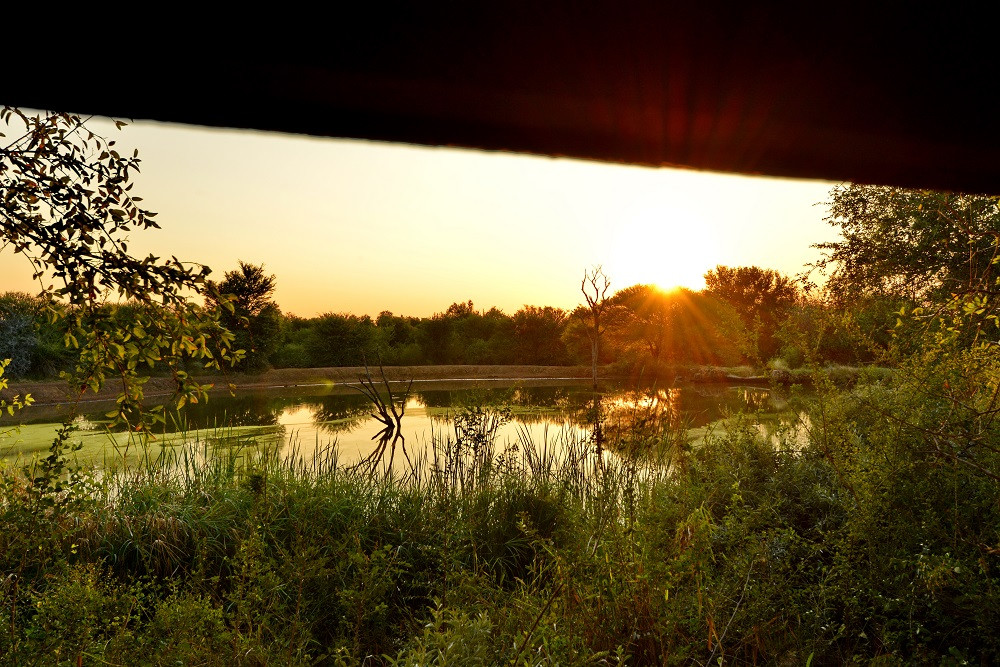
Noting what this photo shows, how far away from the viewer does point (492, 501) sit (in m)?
4.19

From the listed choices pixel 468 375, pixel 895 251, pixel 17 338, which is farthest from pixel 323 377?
pixel 895 251

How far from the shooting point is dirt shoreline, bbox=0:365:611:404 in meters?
12.3

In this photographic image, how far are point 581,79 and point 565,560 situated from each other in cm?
170

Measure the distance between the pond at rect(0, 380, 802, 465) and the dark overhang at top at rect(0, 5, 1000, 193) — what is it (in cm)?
306

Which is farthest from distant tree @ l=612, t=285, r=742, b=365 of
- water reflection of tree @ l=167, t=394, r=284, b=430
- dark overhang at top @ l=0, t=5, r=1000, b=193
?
dark overhang at top @ l=0, t=5, r=1000, b=193

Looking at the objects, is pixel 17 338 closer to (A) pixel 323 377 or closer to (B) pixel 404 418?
Answer: (A) pixel 323 377

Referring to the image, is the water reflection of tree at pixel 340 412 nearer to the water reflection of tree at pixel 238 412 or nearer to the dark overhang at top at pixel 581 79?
the water reflection of tree at pixel 238 412

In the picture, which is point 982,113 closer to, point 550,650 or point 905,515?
point 550,650

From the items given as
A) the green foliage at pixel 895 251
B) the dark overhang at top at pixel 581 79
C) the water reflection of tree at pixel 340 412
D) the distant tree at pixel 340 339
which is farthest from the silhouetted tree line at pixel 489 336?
the dark overhang at top at pixel 581 79

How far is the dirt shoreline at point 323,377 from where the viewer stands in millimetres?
12336

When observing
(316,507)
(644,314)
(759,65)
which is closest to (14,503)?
(316,507)

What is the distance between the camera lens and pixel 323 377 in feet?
56.0

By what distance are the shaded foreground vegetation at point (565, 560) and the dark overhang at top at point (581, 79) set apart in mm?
1081

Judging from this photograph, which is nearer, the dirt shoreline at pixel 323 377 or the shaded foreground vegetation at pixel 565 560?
the shaded foreground vegetation at pixel 565 560
